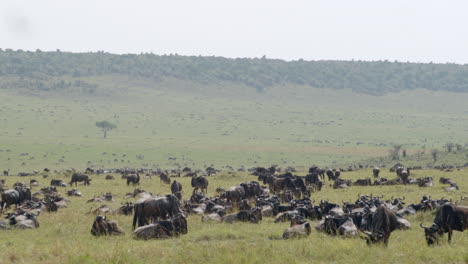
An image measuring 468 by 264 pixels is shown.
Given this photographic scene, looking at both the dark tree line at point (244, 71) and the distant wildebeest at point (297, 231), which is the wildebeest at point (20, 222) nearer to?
the distant wildebeest at point (297, 231)

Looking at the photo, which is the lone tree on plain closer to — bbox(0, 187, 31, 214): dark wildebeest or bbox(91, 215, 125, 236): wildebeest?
bbox(0, 187, 31, 214): dark wildebeest

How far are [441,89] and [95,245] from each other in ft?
568

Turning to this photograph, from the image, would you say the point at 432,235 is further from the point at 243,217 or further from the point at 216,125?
the point at 216,125

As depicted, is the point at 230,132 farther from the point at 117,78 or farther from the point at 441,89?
the point at 441,89

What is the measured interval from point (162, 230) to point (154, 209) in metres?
2.05

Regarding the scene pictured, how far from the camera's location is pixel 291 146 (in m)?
92.2

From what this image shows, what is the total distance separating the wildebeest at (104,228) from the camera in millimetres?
15719

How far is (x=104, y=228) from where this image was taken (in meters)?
15.7

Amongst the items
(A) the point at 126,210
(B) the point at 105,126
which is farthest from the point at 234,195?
(B) the point at 105,126

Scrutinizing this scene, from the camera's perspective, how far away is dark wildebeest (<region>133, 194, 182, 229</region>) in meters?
17.0

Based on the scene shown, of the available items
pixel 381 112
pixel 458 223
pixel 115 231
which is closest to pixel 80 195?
pixel 115 231

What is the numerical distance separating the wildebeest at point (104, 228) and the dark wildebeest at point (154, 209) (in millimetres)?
1093

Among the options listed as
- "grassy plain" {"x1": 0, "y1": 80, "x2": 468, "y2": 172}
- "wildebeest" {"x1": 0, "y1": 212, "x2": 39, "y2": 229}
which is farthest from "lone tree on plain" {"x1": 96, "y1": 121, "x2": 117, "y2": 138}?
"wildebeest" {"x1": 0, "y1": 212, "x2": 39, "y2": 229}

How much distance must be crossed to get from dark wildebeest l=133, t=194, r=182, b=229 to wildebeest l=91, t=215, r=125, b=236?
1093 mm
